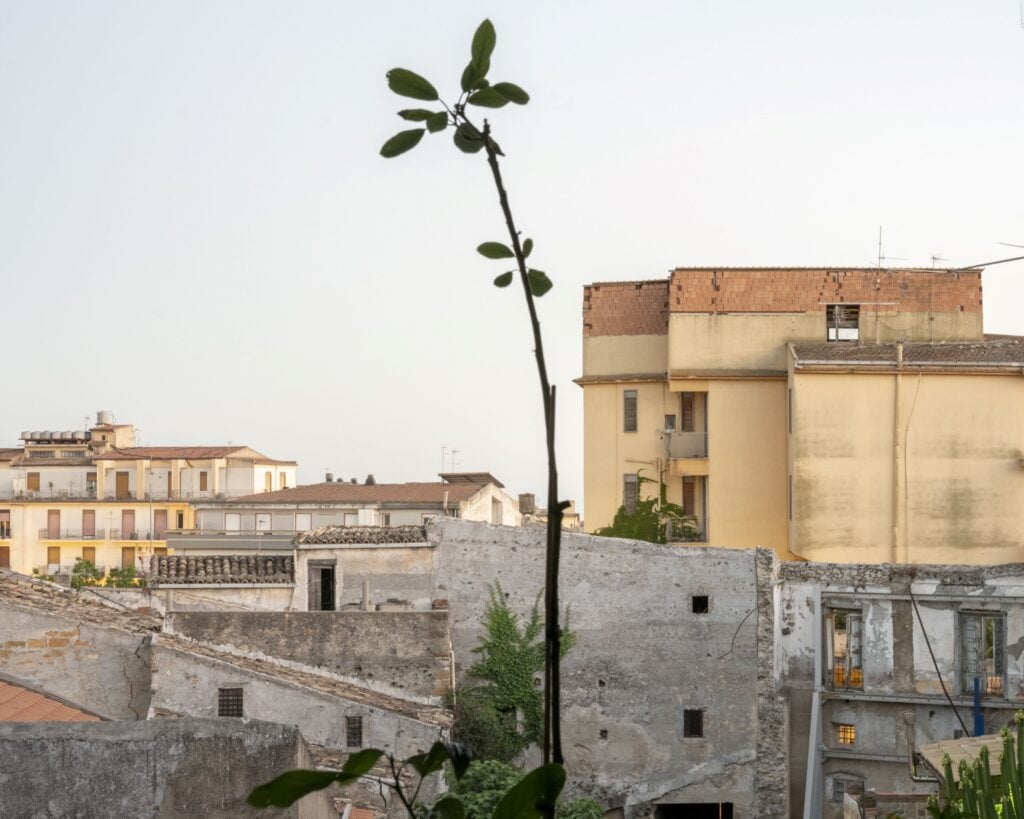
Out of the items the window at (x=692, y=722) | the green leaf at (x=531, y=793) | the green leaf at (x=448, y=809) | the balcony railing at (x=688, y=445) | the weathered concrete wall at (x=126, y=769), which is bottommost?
the window at (x=692, y=722)

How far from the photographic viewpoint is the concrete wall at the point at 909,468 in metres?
29.5

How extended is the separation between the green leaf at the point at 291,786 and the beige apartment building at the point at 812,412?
28.6 m

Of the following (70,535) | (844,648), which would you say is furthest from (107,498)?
(844,648)

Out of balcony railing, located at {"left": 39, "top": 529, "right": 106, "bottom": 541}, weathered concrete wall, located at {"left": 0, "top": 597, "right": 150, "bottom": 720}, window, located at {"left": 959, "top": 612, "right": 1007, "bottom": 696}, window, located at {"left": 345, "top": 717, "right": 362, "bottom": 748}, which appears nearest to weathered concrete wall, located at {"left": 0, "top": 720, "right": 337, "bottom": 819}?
weathered concrete wall, located at {"left": 0, "top": 597, "right": 150, "bottom": 720}

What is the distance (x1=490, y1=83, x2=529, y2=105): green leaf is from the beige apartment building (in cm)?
2849

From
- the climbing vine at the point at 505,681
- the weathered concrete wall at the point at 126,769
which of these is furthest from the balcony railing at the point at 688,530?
the weathered concrete wall at the point at 126,769

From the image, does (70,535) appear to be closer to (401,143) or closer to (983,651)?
(983,651)

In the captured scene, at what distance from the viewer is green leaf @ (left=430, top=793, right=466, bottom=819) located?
71.0 inches

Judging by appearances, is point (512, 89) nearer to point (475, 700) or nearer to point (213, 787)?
point (213, 787)

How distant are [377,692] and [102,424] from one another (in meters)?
46.6

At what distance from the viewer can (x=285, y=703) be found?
2017 cm

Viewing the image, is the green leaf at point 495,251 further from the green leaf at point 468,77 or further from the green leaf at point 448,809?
the green leaf at point 448,809

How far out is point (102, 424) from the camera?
218 feet

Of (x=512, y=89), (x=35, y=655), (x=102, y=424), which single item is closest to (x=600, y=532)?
(x=35, y=655)
